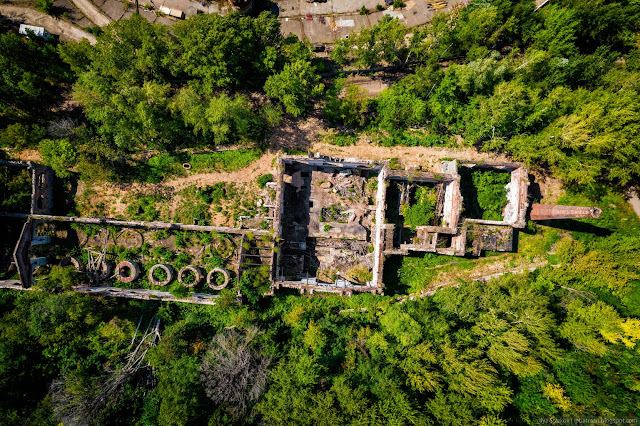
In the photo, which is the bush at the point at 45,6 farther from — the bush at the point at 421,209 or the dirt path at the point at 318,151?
the bush at the point at 421,209

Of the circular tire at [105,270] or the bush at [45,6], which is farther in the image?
the bush at [45,6]

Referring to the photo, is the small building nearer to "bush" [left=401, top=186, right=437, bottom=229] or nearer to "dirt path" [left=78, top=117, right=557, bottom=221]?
"dirt path" [left=78, top=117, right=557, bottom=221]

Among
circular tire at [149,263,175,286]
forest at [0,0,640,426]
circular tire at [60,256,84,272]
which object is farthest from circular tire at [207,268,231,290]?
circular tire at [60,256,84,272]

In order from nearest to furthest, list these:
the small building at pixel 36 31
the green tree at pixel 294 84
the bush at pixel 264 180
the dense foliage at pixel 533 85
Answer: the dense foliage at pixel 533 85 → the green tree at pixel 294 84 → the small building at pixel 36 31 → the bush at pixel 264 180

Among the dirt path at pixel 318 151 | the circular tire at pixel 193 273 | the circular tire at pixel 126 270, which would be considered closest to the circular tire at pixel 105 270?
the circular tire at pixel 126 270

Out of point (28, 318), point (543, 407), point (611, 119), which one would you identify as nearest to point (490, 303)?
point (543, 407)

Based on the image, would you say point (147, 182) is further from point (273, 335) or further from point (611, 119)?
point (611, 119)
